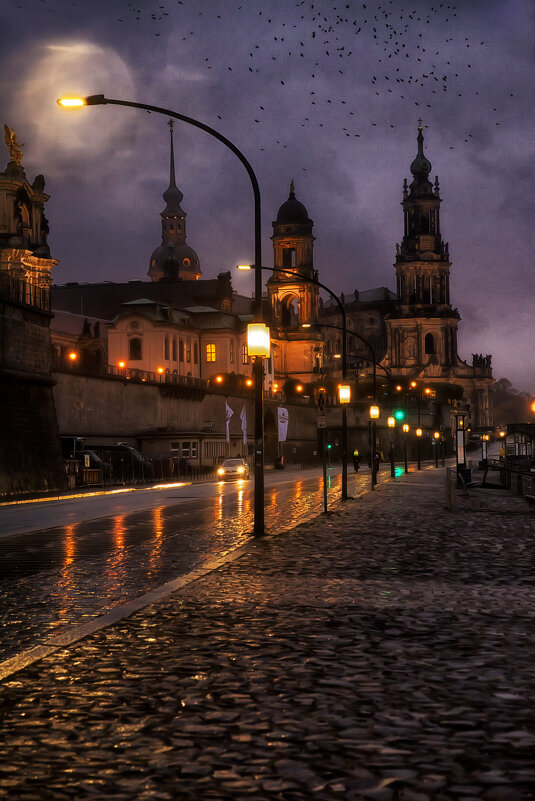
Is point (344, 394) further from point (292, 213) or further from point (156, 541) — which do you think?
point (292, 213)

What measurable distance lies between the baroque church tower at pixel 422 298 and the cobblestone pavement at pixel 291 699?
148392 millimetres

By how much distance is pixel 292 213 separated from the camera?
142 m

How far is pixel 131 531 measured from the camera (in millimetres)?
21812

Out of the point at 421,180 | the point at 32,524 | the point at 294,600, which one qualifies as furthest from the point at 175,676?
the point at 421,180

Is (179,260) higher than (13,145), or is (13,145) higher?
(179,260)

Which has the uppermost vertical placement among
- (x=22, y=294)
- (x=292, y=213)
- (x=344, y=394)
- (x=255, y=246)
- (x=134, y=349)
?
(x=292, y=213)

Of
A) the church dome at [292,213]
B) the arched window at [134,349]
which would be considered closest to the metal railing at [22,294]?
the arched window at [134,349]

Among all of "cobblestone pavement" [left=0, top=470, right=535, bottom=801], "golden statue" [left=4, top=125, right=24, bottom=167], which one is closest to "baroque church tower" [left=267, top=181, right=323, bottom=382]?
"golden statue" [left=4, top=125, right=24, bottom=167]

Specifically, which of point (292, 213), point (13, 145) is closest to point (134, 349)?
point (13, 145)

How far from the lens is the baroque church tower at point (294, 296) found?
13538 cm

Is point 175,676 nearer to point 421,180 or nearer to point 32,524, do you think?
point 32,524

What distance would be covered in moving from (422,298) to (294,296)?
30.7 metres

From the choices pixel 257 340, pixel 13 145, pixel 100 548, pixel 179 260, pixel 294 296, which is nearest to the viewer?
pixel 100 548

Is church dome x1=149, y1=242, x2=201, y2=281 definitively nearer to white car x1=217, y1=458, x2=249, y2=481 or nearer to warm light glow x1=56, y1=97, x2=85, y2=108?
white car x1=217, y1=458, x2=249, y2=481
